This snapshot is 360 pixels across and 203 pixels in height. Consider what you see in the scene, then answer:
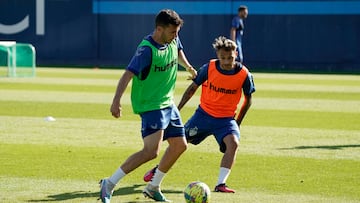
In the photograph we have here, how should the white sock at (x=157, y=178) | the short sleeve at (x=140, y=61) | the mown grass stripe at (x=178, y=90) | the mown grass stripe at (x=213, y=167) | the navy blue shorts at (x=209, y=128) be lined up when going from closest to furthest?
the short sleeve at (x=140, y=61), the white sock at (x=157, y=178), the mown grass stripe at (x=213, y=167), the navy blue shorts at (x=209, y=128), the mown grass stripe at (x=178, y=90)

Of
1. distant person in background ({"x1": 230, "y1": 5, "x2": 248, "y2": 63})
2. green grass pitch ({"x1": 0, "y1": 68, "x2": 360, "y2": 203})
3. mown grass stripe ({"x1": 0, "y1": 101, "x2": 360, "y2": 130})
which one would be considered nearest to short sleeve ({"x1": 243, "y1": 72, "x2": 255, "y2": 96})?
green grass pitch ({"x1": 0, "y1": 68, "x2": 360, "y2": 203})

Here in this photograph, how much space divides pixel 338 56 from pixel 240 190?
2427 cm

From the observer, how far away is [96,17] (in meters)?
35.7

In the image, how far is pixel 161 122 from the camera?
8484 millimetres

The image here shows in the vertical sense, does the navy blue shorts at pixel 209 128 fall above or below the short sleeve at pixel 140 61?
below

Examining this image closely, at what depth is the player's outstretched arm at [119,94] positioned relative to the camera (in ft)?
26.5

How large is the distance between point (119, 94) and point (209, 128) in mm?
1971

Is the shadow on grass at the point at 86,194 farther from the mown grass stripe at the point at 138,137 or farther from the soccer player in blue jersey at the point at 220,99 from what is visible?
the mown grass stripe at the point at 138,137

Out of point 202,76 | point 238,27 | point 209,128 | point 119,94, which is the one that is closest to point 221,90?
point 202,76

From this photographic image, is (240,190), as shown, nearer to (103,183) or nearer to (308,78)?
(103,183)

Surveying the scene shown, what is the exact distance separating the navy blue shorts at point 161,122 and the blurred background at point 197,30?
24081 millimetres

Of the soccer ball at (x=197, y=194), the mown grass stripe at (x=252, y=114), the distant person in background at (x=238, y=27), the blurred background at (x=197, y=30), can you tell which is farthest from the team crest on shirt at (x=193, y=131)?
the blurred background at (x=197, y=30)

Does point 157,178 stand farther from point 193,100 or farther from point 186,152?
point 193,100

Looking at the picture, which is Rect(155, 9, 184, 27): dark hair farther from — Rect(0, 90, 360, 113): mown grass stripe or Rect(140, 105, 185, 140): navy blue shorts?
Rect(0, 90, 360, 113): mown grass stripe
